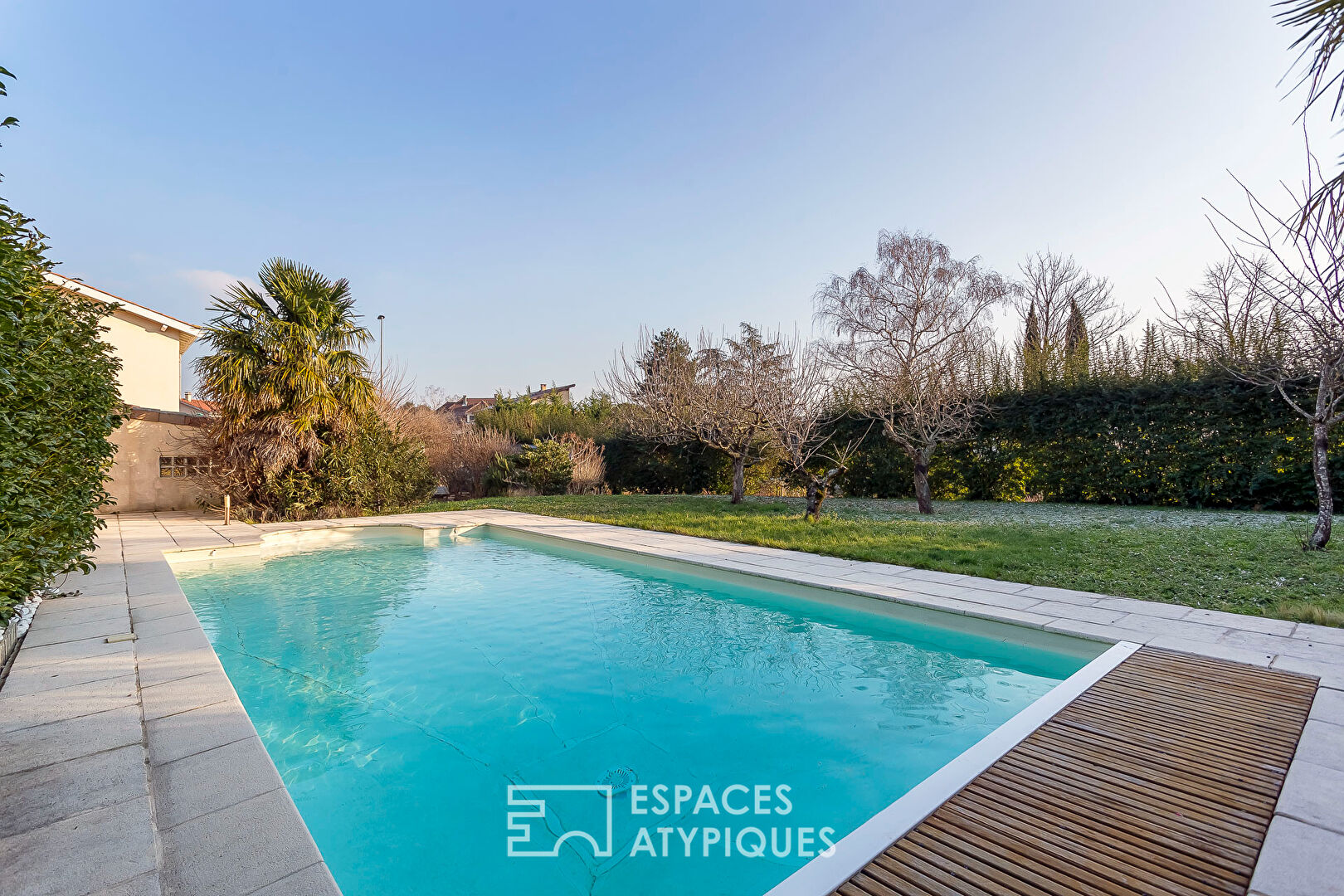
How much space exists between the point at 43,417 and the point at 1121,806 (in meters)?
5.63

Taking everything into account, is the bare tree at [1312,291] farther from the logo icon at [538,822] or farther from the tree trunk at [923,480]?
the logo icon at [538,822]

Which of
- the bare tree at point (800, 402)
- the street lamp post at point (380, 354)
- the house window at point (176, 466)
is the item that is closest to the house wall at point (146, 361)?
the house window at point (176, 466)

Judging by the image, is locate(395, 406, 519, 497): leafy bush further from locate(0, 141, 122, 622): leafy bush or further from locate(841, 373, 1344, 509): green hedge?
locate(0, 141, 122, 622): leafy bush

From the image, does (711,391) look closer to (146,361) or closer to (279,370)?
(279,370)

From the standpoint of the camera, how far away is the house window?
42.9 feet

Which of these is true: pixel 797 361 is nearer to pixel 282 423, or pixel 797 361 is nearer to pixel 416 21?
pixel 416 21

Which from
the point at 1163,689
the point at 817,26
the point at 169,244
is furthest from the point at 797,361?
the point at 169,244

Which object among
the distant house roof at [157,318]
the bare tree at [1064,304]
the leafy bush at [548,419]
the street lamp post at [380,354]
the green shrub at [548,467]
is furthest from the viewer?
the leafy bush at [548,419]

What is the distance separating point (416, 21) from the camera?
9.59 metres

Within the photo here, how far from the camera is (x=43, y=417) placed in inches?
137

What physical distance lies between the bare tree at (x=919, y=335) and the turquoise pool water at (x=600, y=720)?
22.3 feet

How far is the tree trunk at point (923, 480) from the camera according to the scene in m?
10.8

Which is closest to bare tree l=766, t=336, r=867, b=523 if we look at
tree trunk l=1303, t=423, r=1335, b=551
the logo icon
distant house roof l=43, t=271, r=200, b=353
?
tree trunk l=1303, t=423, r=1335, b=551

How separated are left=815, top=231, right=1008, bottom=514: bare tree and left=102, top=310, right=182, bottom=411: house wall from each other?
51.0 feet
